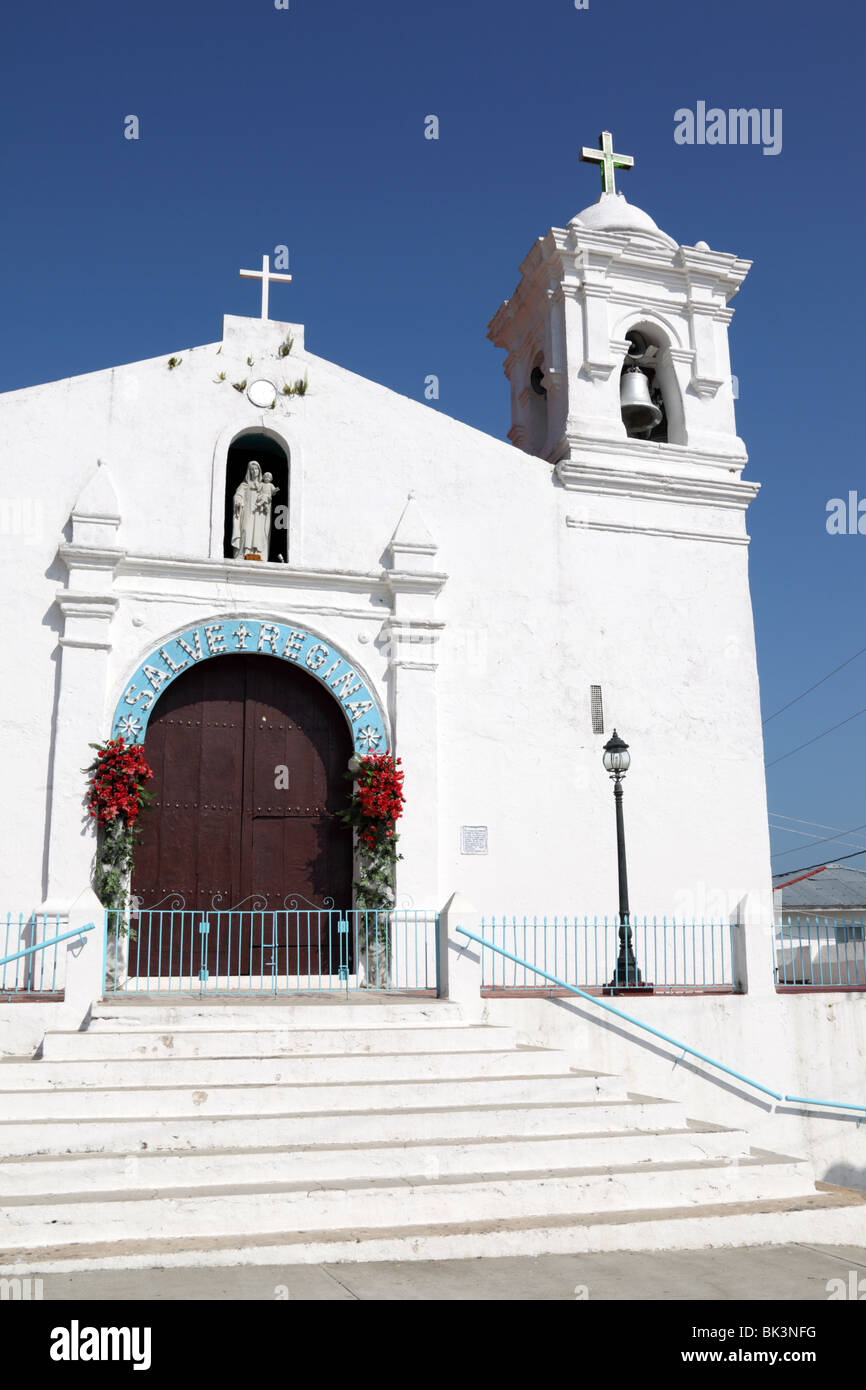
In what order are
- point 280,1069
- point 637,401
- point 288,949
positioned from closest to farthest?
point 280,1069 → point 288,949 → point 637,401

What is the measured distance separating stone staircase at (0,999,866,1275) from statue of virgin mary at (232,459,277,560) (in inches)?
226

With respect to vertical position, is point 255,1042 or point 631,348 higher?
point 631,348

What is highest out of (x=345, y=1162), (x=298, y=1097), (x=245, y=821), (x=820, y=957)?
(x=245, y=821)

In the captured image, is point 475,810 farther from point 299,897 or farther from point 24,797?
point 24,797

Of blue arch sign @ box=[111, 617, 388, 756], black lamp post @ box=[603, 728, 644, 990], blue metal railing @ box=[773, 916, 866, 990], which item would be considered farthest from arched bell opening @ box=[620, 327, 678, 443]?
blue metal railing @ box=[773, 916, 866, 990]

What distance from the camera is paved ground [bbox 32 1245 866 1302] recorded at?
248 inches

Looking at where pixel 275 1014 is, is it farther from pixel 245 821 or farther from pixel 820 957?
pixel 820 957

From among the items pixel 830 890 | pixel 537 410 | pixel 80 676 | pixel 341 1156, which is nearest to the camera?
pixel 341 1156

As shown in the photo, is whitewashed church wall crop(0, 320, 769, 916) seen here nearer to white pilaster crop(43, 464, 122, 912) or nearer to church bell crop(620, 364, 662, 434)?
white pilaster crop(43, 464, 122, 912)

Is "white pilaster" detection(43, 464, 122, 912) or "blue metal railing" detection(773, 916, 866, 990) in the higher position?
"white pilaster" detection(43, 464, 122, 912)

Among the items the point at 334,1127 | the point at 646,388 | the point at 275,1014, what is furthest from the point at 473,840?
the point at 646,388

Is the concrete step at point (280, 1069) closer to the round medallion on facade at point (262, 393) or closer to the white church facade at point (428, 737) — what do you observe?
the white church facade at point (428, 737)

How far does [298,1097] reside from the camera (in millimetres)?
8836

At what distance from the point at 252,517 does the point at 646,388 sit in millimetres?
5767
